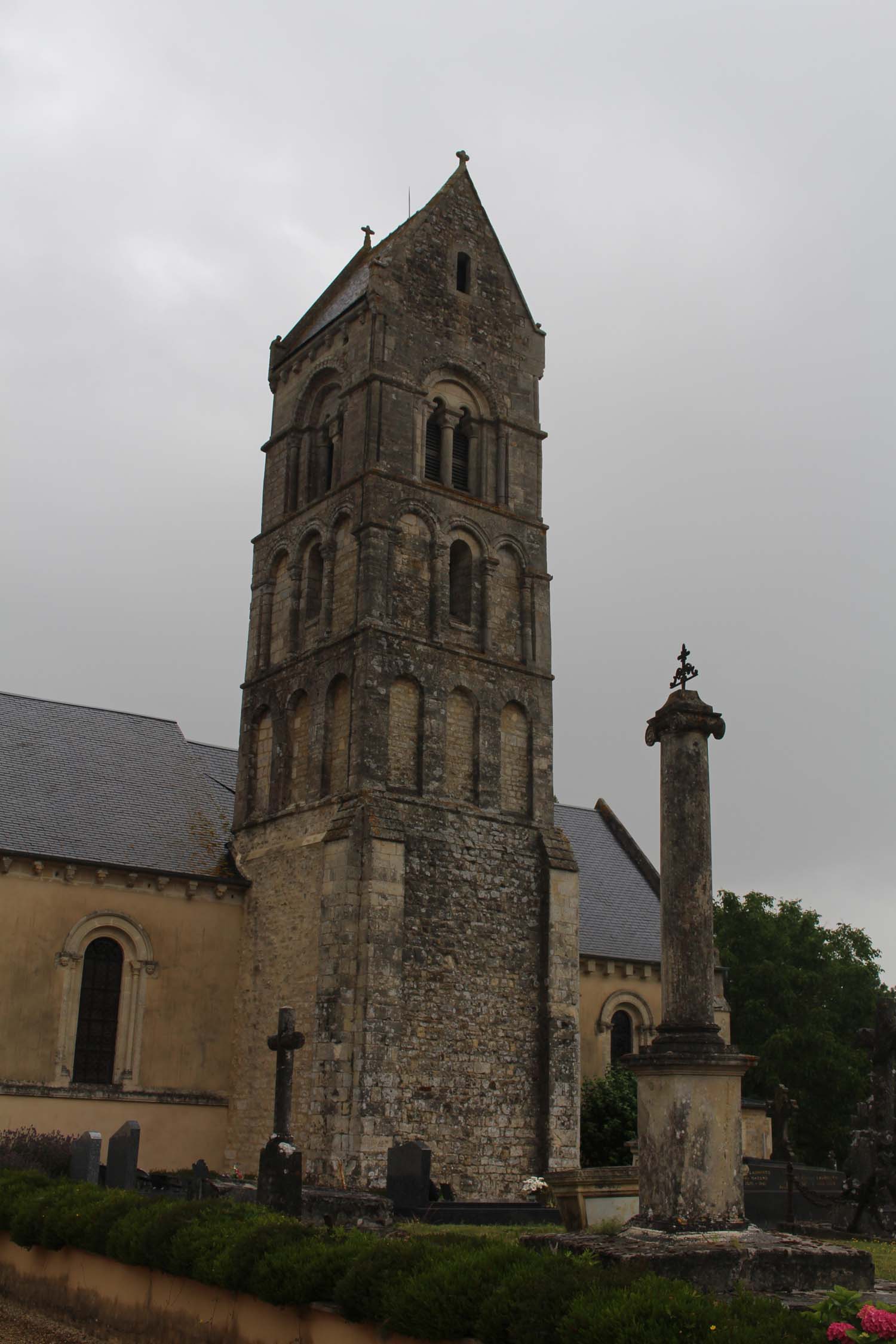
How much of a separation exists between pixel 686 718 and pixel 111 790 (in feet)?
58.0

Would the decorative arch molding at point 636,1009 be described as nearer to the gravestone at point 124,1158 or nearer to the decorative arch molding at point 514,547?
the decorative arch molding at point 514,547

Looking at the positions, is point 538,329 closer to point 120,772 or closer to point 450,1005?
point 120,772

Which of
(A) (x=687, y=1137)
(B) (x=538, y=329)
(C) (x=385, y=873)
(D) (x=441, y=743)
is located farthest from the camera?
(B) (x=538, y=329)

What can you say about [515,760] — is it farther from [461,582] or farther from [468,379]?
[468,379]

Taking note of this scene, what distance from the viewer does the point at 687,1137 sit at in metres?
10.7

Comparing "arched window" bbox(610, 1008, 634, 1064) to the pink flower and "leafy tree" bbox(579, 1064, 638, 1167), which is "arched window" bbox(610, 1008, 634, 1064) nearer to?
"leafy tree" bbox(579, 1064, 638, 1167)

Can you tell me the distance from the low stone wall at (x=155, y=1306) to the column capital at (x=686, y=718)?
→ 20.3 feet

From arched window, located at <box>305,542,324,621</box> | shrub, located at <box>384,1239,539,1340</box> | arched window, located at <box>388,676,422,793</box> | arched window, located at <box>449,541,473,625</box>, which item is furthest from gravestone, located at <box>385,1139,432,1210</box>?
arched window, located at <box>305,542,324,621</box>

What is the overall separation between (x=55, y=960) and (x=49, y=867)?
1745mm

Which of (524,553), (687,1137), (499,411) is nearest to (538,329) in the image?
(499,411)

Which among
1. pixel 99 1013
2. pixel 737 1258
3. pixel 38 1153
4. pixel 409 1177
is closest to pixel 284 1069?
pixel 409 1177

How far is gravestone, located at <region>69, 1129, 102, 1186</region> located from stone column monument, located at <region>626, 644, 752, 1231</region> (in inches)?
352

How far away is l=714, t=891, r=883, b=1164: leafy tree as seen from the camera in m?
42.5

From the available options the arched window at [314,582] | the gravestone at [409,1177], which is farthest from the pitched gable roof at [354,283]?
the gravestone at [409,1177]
